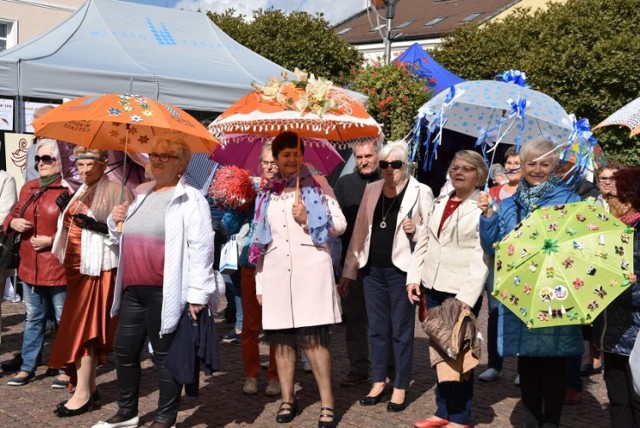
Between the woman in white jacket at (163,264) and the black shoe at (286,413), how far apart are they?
775mm

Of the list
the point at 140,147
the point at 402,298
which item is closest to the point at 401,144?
the point at 402,298

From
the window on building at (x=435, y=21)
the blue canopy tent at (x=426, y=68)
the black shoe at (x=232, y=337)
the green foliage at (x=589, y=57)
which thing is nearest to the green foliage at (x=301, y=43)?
the green foliage at (x=589, y=57)

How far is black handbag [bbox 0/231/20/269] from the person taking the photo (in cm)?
652

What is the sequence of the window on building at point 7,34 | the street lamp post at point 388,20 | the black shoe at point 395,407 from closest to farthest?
the black shoe at point 395,407
the street lamp post at point 388,20
the window on building at point 7,34

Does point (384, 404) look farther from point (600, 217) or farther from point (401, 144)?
point (600, 217)

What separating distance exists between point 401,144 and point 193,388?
2.24 metres

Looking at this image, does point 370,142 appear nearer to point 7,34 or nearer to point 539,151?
point 539,151

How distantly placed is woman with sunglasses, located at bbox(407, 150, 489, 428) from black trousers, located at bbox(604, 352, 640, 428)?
0.91 meters

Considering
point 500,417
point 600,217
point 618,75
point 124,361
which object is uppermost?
point 618,75

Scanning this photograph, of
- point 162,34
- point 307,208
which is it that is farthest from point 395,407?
point 162,34

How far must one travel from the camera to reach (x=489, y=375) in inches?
266

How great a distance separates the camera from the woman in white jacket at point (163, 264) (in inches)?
195

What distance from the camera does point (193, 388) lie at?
17.2ft

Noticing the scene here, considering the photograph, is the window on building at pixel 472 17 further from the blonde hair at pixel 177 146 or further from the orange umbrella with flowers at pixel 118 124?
the blonde hair at pixel 177 146
